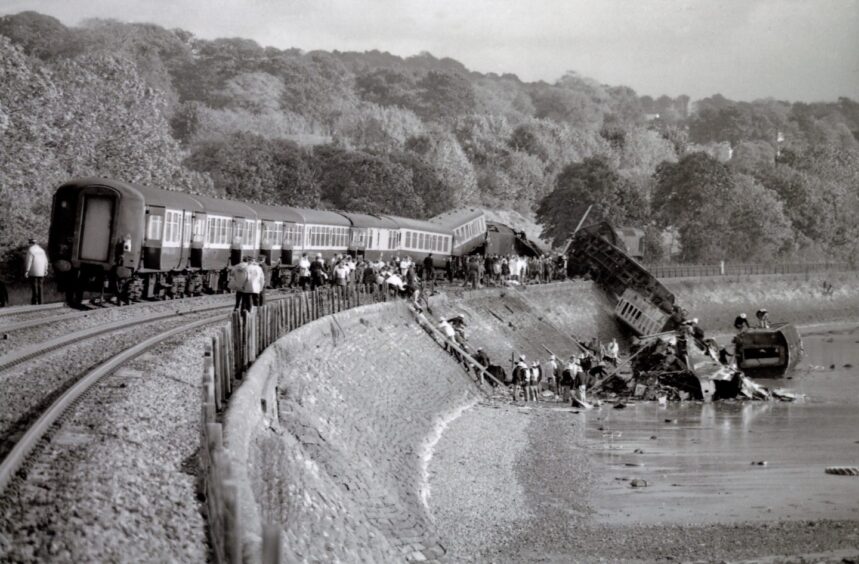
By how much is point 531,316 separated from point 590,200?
38.0m

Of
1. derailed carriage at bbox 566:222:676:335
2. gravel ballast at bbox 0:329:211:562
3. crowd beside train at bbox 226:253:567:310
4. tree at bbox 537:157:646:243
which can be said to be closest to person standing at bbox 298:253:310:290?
crowd beside train at bbox 226:253:567:310

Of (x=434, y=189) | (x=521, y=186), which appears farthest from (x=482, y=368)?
(x=521, y=186)

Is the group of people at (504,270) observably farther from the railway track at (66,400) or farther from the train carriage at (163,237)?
the railway track at (66,400)

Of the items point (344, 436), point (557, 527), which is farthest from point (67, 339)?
point (557, 527)

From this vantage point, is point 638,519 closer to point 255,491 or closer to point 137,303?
point 255,491

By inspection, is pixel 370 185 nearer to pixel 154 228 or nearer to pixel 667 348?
pixel 667 348

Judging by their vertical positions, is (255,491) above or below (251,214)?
below

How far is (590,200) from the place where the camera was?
297ft

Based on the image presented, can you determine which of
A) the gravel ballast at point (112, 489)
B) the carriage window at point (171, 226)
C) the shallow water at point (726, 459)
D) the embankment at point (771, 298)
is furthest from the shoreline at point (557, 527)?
the embankment at point (771, 298)

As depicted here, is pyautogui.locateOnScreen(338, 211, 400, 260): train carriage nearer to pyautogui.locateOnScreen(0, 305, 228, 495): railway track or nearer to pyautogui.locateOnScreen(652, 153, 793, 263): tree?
pyautogui.locateOnScreen(0, 305, 228, 495): railway track

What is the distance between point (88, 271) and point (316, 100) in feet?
506

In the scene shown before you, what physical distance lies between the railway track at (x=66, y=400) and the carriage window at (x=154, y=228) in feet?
22.4

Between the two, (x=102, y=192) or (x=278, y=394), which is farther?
(x=102, y=192)

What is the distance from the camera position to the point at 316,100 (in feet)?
597
